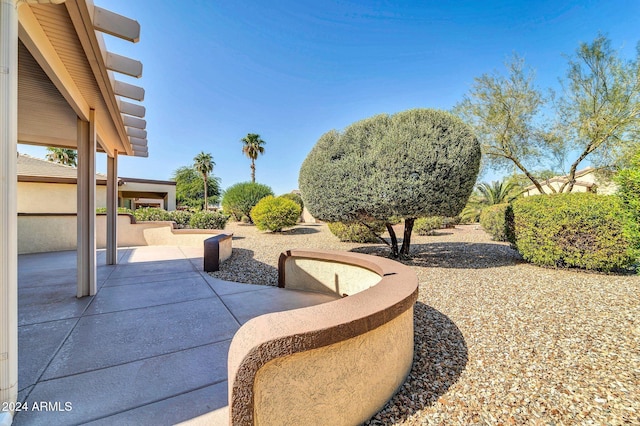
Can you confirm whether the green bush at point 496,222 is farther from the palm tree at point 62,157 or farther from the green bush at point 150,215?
the palm tree at point 62,157

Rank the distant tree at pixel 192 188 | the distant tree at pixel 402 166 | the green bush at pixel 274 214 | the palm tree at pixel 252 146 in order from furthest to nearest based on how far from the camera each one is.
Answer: the distant tree at pixel 192 188 < the palm tree at pixel 252 146 < the green bush at pixel 274 214 < the distant tree at pixel 402 166

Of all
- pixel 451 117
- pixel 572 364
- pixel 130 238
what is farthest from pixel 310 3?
pixel 130 238

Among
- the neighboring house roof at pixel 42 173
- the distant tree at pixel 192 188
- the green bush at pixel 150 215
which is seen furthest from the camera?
the distant tree at pixel 192 188

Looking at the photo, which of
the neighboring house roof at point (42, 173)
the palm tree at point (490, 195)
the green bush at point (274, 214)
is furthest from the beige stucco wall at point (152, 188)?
the palm tree at point (490, 195)

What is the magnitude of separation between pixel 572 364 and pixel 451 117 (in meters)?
5.48

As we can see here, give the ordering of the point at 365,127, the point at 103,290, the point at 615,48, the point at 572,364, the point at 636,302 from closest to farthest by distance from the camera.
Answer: the point at 572,364
the point at 636,302
the point at 103,290
the point at 365,127
the point at 615,48

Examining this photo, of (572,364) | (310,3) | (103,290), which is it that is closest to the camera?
(572,364)

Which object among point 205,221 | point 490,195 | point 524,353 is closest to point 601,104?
point 490,195

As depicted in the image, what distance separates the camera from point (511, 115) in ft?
35.1

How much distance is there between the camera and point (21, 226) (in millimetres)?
8062

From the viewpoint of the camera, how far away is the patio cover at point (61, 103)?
1714mm

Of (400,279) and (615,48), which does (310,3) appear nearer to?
(400,279)

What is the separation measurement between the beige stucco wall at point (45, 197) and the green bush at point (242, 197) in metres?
10.00

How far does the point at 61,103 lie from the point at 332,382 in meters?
5.75
